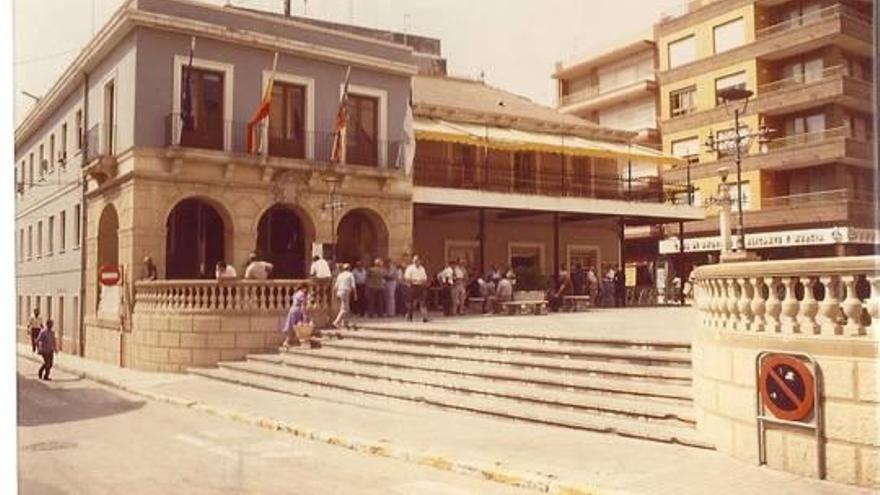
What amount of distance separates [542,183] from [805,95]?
54.7 feet

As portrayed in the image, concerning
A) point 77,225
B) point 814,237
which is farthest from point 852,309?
point 77,225

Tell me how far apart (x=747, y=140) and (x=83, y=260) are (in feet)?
49.5

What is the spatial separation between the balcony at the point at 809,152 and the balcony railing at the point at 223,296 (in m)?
9.32

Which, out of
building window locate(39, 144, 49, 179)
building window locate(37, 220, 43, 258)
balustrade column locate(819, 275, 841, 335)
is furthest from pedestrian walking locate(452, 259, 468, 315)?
balustrade column locate(819, 275, 841, 335)

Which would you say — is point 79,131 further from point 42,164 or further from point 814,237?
point 814,237

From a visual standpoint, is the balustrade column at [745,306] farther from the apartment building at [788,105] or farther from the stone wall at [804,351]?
the apartment building at [788,105]

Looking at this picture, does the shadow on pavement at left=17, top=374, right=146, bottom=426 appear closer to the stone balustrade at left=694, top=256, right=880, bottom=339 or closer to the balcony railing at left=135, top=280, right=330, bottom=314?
the balcony railing at left=135, top=280, right=330, bottom=314

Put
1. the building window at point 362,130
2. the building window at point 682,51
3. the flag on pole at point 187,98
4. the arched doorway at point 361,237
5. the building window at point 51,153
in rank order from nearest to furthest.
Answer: the building window at point 682,51 → the building window at point 51,153 → the flag on pole at point 187,98 → the building window at point 362,130 → the arched doorway at point 361,237

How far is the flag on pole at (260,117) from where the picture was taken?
18.4 m

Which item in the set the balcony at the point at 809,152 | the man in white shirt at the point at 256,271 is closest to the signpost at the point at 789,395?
the balcony at the point at 809,152

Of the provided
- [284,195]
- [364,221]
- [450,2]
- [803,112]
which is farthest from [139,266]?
[803,112]

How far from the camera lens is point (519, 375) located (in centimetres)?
1156

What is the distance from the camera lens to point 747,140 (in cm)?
1286

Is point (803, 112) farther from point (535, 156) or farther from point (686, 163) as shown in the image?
point (535, 156)
